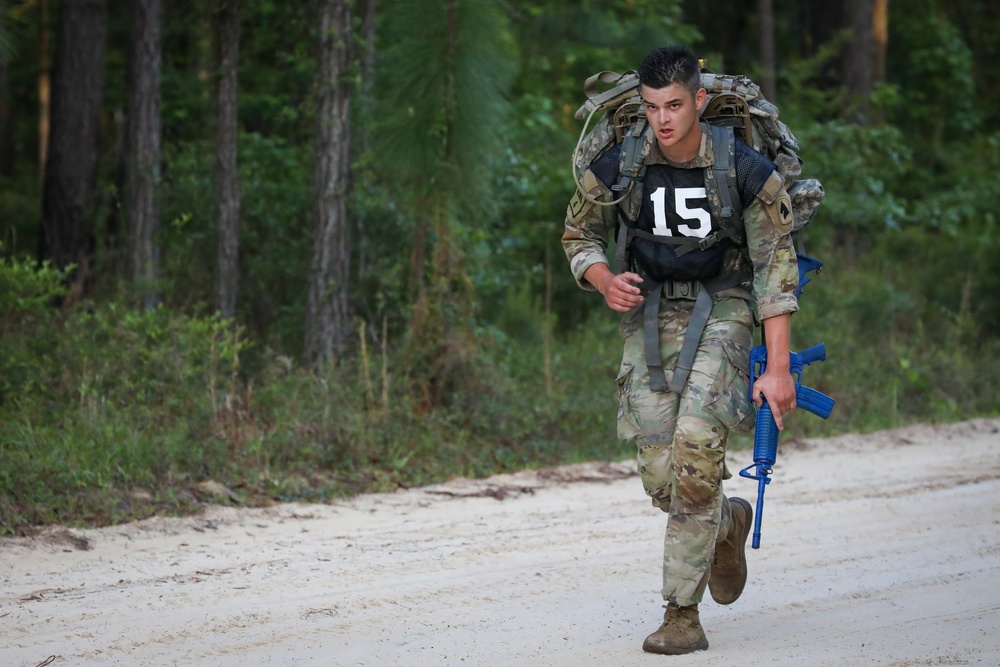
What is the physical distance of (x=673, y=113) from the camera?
4.08 m

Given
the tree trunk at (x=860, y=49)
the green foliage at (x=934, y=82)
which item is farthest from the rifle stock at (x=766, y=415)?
the green foliage at (x=934, y=82)

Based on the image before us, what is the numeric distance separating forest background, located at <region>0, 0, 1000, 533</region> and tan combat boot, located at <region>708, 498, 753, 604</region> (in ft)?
9.36

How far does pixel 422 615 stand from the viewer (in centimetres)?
460

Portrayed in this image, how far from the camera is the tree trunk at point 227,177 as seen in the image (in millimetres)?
Answer: 10086

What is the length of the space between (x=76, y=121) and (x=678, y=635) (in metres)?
10.5

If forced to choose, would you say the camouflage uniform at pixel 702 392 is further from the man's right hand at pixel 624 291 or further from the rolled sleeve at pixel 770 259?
the man's right hand at pixel 624 291

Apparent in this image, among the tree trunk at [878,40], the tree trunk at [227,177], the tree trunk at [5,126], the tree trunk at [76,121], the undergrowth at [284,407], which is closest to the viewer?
the undergrowth at [284,407]

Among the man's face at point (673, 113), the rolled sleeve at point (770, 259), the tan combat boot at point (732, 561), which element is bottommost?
the tan combat boot at point (732, 561)

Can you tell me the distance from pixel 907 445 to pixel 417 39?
4602 millimetres

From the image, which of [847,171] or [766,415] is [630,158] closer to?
[766,415]

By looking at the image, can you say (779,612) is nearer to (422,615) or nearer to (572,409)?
(422,615)

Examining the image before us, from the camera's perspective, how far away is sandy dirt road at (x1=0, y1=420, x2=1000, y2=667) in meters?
4.17

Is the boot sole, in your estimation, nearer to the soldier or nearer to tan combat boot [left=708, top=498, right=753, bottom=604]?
the soldier

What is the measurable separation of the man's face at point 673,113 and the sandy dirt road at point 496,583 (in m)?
1.77
